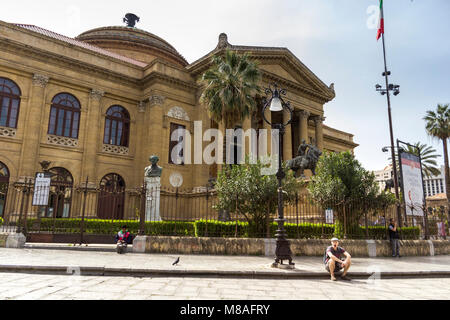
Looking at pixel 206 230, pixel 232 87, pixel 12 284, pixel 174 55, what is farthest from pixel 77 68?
pixel 12 284

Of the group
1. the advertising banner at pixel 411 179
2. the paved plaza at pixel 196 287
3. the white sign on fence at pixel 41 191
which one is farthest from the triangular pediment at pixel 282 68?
the paved plaza at pixel 196 287

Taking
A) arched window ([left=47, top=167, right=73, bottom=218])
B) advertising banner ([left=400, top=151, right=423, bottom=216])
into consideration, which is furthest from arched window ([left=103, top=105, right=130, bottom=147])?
advertising banner ([left=400, top=151, right=423, bottom=216])

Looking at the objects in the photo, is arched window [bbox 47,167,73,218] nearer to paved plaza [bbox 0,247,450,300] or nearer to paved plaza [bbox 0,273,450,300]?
paved plaza [bbox 0,247,450,300]

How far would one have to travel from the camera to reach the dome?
3631 cm

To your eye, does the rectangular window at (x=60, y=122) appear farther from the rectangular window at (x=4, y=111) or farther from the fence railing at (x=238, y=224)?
the fence railing at (x=238, y=224)

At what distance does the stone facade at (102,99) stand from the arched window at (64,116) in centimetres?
31

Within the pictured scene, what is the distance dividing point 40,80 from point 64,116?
2993 mm

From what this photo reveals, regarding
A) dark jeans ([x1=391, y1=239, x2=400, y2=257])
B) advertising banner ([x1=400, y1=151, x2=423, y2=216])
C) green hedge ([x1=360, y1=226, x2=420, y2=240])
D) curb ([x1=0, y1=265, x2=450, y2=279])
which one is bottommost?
curb ([x1=0, y1=265, x2=450, y2=279])

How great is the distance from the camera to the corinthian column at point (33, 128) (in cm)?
2216

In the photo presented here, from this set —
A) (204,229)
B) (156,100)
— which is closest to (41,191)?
(204,229)

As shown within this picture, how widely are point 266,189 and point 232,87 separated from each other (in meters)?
9.42

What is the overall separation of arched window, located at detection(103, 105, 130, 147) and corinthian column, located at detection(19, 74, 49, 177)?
500 cm

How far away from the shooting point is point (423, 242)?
47.6 feet
